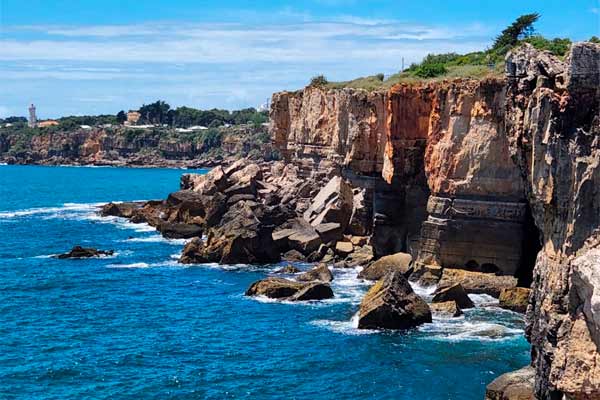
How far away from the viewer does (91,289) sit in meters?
Answer: 46.5

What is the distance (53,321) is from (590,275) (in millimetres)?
28690

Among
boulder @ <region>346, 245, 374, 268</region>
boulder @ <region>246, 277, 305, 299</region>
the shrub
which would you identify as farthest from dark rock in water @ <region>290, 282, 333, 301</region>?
the shrub

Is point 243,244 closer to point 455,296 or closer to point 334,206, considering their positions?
point 334,206

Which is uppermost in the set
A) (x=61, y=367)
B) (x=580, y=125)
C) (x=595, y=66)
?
(x=595, y=66)

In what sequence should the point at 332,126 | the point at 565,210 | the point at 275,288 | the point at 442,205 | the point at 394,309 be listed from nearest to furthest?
1. the point at 565,210
2. the point at 394,309
3. the point at 275,288
4. the point at 442,205
5. the point at 332,126

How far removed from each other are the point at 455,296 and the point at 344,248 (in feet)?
54.7

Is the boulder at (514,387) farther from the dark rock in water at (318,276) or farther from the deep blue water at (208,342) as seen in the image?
the dark rock in water at (318,276)

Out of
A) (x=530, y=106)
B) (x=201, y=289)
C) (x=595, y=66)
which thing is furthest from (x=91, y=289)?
(x=595, y=66)

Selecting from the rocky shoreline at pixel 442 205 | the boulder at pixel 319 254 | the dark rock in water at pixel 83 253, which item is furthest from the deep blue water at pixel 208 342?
the boulder at pixel 319 254

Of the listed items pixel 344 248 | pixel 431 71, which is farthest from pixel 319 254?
pixel 431 71

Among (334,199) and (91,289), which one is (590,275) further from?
(334,199)

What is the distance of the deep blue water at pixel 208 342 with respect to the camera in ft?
96.0

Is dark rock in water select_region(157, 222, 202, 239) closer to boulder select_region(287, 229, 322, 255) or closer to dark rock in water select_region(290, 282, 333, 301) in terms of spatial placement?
boulder select_region(287, 229, 322, 255)

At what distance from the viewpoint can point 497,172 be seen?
41.4 meters
